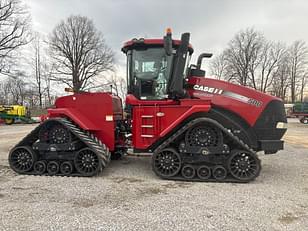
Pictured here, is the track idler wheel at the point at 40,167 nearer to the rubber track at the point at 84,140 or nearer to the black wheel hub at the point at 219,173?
the rubber track at the point at 84,140

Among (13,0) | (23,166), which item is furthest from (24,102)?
(23,166)

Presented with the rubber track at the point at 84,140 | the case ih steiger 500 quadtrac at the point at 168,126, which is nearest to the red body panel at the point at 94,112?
the case ih steiger 500 quadtrac at the point at 168,126

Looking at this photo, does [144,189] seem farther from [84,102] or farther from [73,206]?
[84,102]

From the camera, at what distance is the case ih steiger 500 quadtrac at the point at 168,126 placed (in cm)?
494

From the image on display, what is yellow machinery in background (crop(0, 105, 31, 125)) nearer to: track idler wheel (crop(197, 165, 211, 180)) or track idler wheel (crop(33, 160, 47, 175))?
track idler wheel (crop(33, 160, 47, 175))

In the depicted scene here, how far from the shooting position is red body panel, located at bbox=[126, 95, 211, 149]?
5.12 m

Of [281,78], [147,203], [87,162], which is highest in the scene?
[281,78]

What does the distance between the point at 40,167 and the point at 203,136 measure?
3.90m

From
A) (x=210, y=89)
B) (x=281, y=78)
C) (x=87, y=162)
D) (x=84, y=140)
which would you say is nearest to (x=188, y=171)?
(x=210, y=89)

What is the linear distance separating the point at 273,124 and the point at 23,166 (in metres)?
6.00

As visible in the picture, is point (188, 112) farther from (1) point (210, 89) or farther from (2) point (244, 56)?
(2) point (244, 56)

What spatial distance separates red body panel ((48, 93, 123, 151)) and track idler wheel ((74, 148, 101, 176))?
526mm

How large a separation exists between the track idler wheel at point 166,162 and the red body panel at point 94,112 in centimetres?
126

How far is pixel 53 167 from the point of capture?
539 cm
